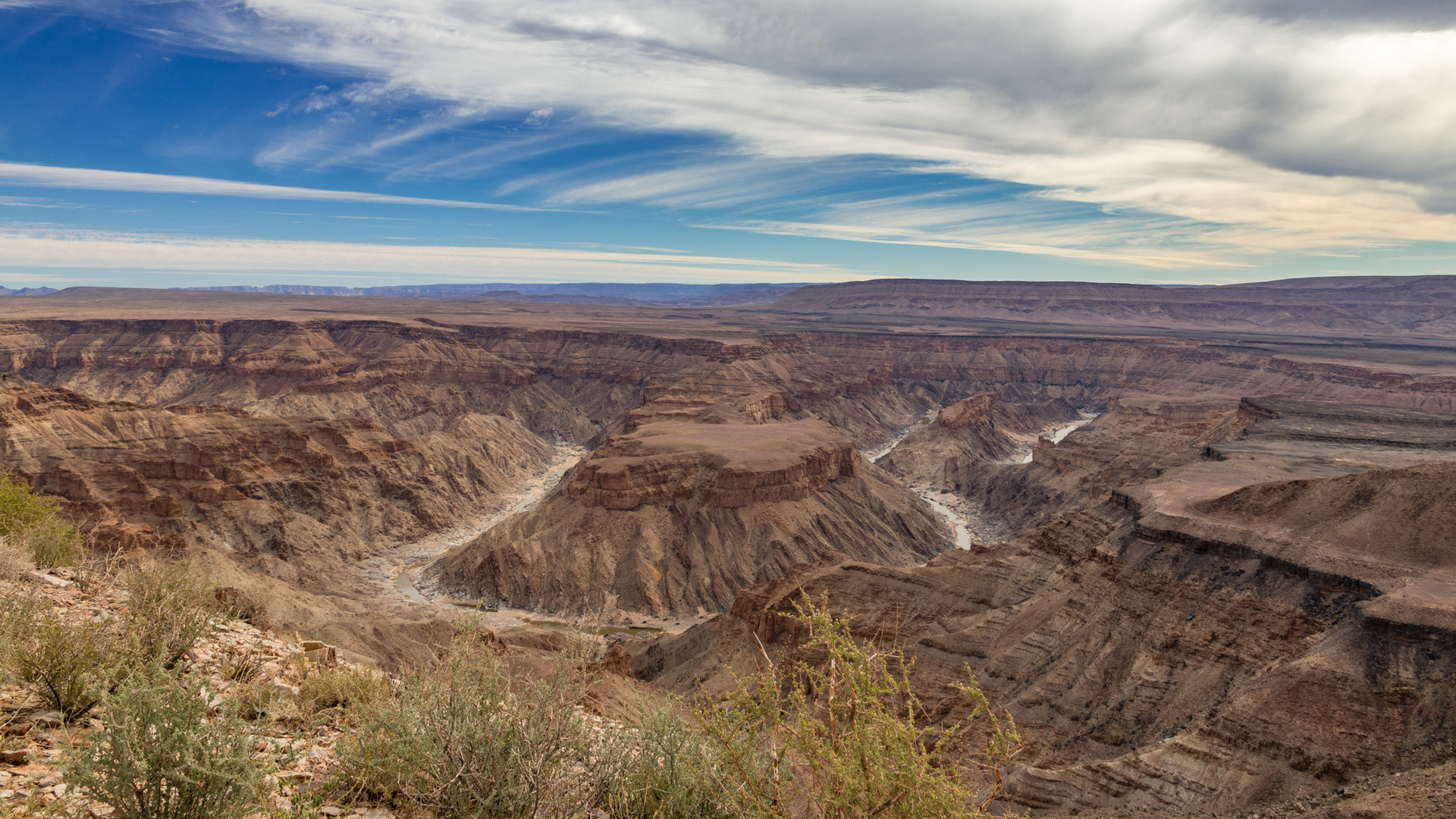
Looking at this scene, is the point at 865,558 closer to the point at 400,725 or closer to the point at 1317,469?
the point at 1317,469

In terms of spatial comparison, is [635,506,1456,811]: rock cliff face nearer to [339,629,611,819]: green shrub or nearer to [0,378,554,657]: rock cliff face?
[339,629,611,819]: green shrub

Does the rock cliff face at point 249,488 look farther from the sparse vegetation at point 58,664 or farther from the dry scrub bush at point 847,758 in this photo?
the dry scrub bush at point 847,758

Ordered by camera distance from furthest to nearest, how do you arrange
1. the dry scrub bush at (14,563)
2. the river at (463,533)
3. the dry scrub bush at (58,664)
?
1. the river at (463,533)
2. the dry scrub bush at (14,563)
3. the dry scrub bush at (58,664)

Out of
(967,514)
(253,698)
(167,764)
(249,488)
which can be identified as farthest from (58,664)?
(967,514)

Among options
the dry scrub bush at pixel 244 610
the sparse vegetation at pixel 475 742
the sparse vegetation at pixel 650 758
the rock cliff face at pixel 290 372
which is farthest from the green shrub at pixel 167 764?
the rock cliff face at pixel 290 372

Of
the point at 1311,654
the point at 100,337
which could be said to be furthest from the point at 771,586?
the point at 100,337

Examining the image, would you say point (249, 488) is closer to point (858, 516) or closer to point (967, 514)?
point (858, 516)

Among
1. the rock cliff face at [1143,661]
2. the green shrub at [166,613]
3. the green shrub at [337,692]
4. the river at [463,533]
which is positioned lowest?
the river at [463,533]
